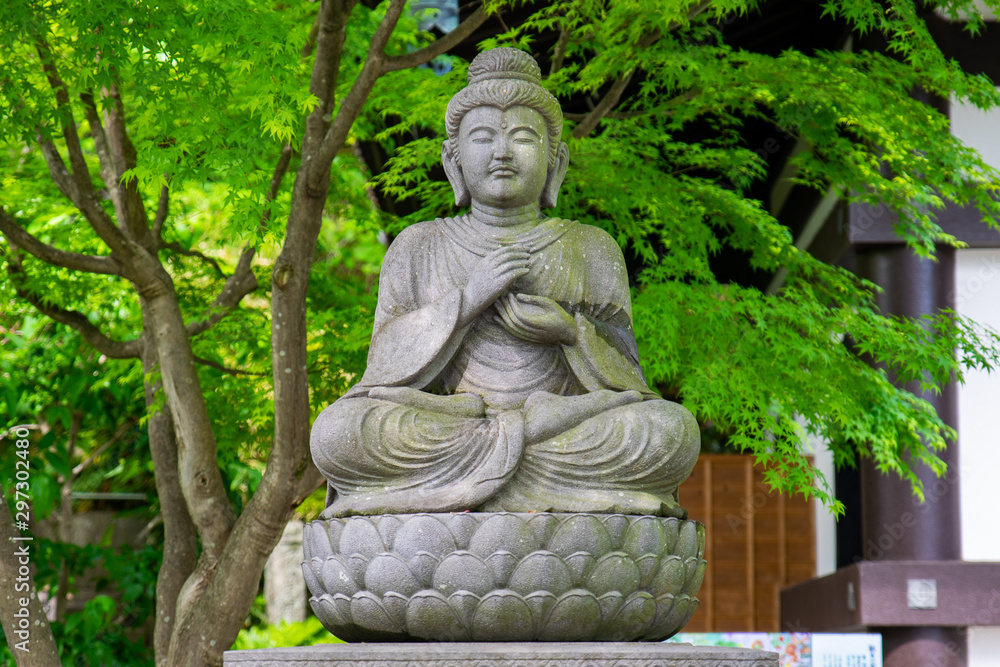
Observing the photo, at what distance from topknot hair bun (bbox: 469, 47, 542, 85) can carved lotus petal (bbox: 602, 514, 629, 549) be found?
5.53ft

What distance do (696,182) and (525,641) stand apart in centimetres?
376

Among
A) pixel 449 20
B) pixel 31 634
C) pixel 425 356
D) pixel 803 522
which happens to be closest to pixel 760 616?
pixel 803 522

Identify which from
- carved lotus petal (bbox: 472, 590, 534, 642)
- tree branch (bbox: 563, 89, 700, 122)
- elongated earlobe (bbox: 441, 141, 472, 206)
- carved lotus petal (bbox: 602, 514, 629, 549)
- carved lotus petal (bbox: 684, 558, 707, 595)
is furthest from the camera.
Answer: tree branch (bbox: 563, 89, 700, 122)

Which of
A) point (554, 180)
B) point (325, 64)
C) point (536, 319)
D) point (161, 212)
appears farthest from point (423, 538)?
point (161, 212)

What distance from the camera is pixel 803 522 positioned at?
10.5 metres

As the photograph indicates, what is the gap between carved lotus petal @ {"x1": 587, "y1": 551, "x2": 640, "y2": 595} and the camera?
3.26m

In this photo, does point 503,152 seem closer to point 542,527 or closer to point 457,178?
point 457,178

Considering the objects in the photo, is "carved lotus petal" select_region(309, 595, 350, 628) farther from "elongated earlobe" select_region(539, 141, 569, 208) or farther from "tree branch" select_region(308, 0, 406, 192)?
"tree branch" select_region(308, 0, 406, 192)

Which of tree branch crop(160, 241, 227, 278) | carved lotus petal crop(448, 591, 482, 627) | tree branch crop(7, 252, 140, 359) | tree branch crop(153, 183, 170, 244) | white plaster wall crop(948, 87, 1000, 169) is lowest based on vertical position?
carved lotus petal crop(448, 591, 482, 627)

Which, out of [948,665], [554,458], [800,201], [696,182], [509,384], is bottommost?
[948,665]

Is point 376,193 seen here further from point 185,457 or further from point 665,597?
point 665,597

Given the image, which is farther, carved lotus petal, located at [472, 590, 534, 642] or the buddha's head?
the buddha's head

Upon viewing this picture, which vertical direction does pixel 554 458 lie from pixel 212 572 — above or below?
above

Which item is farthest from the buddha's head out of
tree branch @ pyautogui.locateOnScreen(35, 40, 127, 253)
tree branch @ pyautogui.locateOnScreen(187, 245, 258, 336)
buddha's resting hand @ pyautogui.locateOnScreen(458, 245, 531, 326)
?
tree branch @ pyautogui.locateOnScreen(187, 245, 258, 336)
